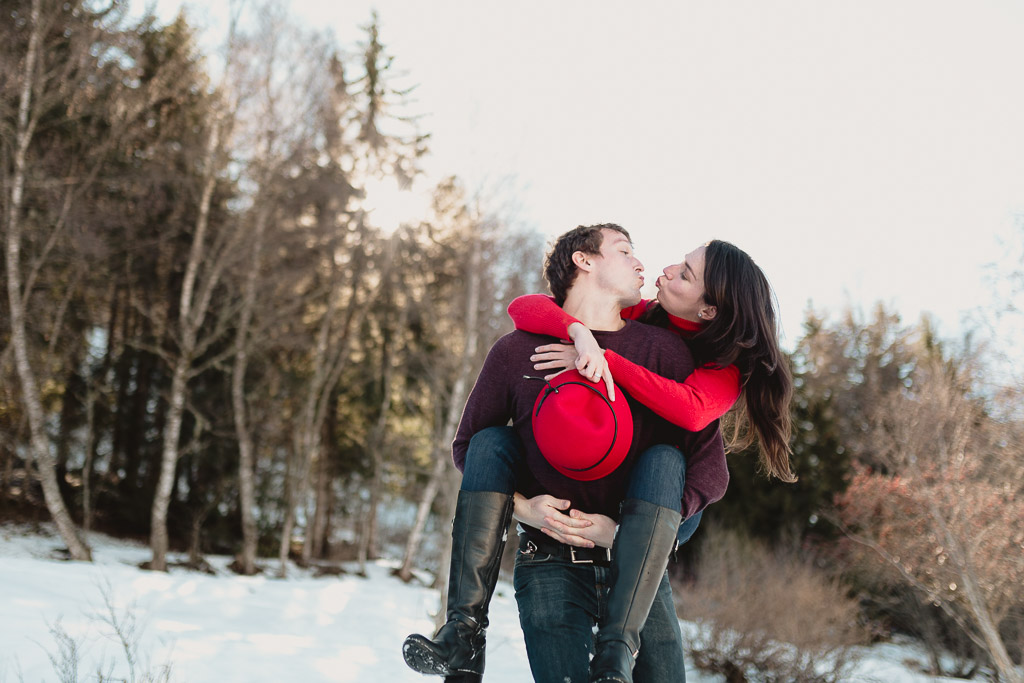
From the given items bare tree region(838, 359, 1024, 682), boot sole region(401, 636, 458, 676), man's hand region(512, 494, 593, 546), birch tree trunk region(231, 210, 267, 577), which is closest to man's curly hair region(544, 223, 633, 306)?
man's hand region(512, 494, 593, 546)

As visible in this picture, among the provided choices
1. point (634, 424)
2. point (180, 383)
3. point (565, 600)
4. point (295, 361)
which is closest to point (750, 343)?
point (634, 424)

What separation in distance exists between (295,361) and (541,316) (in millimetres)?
15697

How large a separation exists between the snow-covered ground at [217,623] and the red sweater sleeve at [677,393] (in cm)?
322

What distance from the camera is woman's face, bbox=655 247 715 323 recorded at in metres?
2.38

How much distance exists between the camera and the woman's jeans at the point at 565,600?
2.03 meters

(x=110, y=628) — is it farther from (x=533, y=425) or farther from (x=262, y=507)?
(x=262, y=507)

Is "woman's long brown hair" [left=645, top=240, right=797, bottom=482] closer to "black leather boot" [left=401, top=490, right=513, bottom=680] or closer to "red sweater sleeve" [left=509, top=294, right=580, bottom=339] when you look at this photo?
"red sweater sleeve" [left=509, top=294, right=580, bottom=339]

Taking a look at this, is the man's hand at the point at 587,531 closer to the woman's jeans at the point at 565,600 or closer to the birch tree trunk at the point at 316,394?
the woman's jeans at the point at 565,600

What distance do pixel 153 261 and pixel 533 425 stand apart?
50.3ft

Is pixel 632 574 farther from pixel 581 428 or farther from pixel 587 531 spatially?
pixel 581 428

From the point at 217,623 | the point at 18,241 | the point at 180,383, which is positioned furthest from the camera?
the point at 180,383

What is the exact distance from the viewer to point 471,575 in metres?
2.07

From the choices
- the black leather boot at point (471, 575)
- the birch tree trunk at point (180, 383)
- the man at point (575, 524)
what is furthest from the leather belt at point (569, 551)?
the birch tree trunk at point (180, 383)

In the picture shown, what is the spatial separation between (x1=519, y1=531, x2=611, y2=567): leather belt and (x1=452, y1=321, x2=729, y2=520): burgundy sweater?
12 cm
